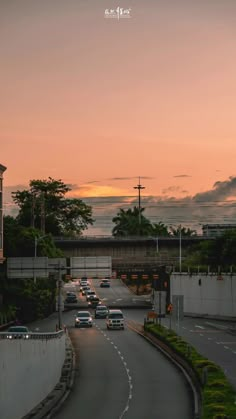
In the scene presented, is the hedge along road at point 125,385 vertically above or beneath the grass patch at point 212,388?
beneath

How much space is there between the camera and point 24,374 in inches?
1264

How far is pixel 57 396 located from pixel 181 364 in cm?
1670

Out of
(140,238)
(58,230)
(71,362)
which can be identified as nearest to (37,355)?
(71,362)

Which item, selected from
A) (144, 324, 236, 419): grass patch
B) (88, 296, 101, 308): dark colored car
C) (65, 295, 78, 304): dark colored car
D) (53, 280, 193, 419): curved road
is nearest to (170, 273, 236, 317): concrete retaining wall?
(88, 296, 101, 308): dark colored car

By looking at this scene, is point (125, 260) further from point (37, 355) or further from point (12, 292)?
point (37, 355)

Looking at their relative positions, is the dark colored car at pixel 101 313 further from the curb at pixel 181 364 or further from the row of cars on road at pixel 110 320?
the curb at pixel 181 364

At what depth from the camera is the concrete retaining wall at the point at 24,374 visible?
28.2m

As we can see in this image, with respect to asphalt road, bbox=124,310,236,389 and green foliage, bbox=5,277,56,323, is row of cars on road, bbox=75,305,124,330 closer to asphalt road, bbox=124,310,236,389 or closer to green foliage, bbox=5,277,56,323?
asphalt road, bbox=124,310,236,389

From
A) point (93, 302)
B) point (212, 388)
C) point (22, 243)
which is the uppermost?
point (22, 243)

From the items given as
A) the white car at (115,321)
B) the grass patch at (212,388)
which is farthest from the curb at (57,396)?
the white car at (115,321)

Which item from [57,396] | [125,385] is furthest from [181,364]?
[57,396]

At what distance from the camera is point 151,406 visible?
3753 centimetres

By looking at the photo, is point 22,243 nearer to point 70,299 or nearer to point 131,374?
point 70,299

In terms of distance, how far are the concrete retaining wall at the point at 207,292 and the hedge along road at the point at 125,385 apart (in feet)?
112
